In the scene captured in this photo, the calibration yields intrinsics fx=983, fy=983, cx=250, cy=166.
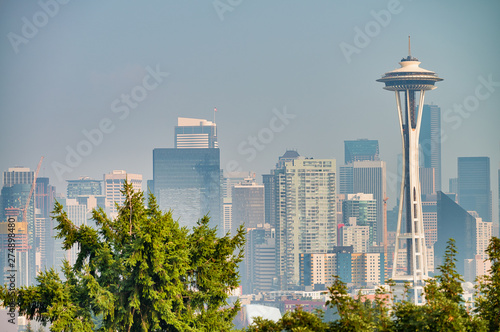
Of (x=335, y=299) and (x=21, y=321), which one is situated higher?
(x=335, y=299)

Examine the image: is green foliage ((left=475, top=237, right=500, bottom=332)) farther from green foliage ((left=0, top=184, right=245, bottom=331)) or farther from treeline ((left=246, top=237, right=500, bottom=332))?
green foliage ((left=0, top=184, right=245, bottom=331))

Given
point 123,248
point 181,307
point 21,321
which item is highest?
point 123,248

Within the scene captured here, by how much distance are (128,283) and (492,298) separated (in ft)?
30.4

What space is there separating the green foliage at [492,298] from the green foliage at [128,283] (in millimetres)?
7784

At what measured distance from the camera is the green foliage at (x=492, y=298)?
66.9 feet

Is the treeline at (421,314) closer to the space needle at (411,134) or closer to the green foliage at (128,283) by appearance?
the green foliage at (128,283)

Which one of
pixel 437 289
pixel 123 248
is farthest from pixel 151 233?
pixel 437 289

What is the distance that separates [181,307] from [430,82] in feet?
528

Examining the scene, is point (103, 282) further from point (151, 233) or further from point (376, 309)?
point (376, 309)

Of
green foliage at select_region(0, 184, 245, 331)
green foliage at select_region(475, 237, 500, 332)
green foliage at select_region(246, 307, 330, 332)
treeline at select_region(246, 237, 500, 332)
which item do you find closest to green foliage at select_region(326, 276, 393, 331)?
treeline at select_region(246, 237, 500, 332)

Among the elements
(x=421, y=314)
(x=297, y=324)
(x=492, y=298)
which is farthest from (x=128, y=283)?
(x=492, y=298)

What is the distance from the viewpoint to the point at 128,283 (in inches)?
985

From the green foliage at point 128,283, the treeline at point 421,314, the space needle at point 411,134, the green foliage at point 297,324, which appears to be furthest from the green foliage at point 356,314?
the space needle at point 411,134

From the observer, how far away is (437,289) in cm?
2012
